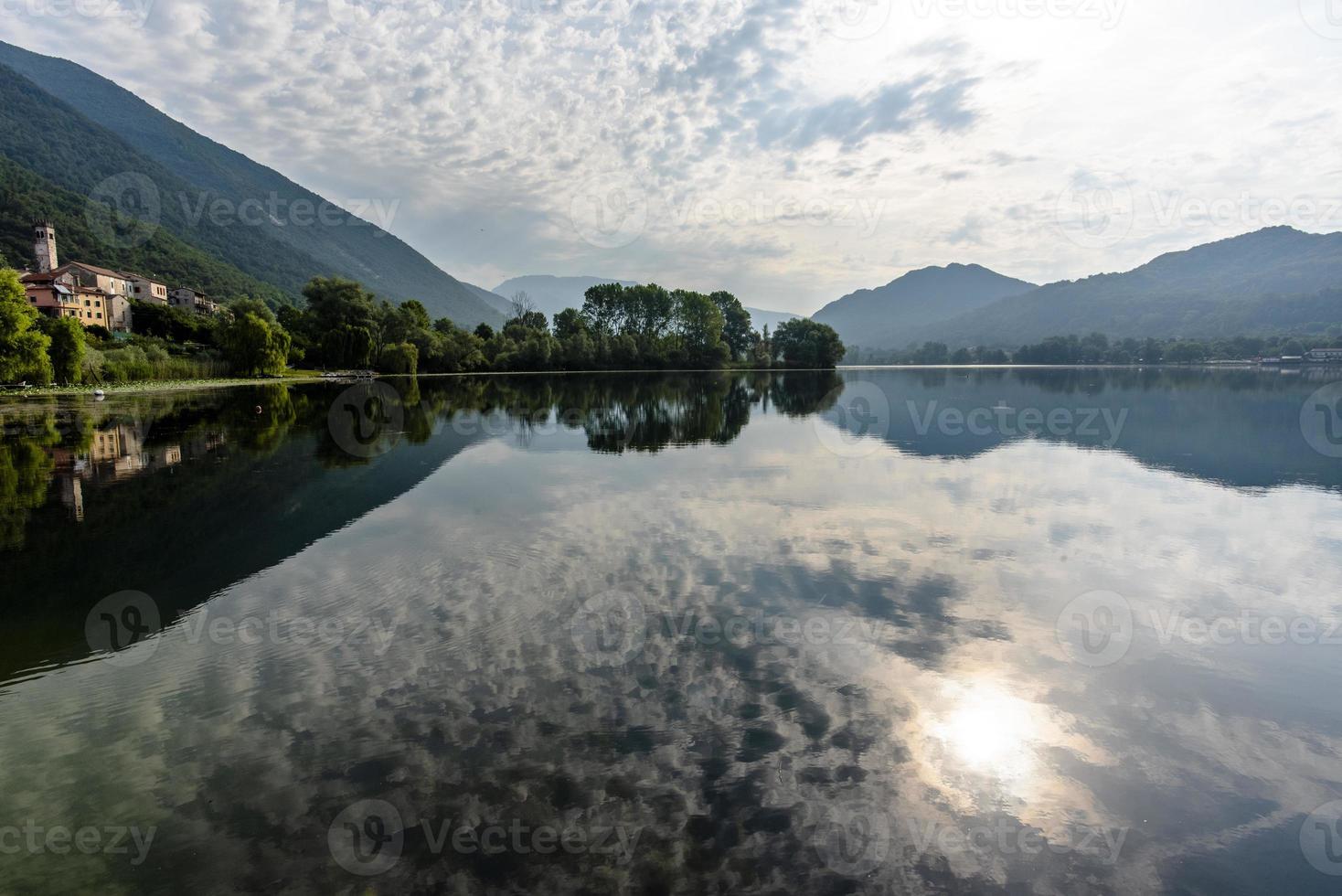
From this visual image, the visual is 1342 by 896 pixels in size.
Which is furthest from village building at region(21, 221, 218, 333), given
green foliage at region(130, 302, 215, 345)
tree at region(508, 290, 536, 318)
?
tree at region(508, 290, 536, 318)

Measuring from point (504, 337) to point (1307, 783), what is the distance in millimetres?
129273

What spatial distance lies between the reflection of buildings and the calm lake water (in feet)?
1.85

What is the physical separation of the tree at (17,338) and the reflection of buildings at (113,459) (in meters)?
32.9

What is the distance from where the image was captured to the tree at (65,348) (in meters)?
55.4

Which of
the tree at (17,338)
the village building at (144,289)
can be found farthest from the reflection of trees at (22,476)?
the village building at (144,289)

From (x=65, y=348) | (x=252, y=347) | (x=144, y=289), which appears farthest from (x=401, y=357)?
(x=144, y=289)

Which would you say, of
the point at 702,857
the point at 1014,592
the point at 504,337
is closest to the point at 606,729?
the point at 702,857

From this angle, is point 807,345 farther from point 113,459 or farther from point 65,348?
point 113,459

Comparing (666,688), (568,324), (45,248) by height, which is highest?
(45,248)

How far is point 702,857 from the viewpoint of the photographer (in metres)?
4.94

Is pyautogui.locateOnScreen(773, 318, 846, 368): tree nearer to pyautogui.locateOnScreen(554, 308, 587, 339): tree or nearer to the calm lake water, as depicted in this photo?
Answer: pyautogui.locateOnScreen(554, 308, 587, 339): tree

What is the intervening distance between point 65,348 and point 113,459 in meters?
49.6

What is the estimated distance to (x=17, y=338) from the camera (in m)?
48.8

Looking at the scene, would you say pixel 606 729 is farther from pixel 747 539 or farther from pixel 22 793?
pixel 747 539
